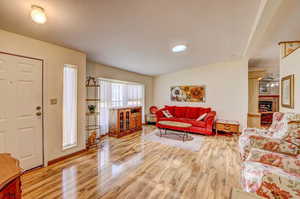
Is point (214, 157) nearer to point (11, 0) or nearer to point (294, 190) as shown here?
point (294, 190)

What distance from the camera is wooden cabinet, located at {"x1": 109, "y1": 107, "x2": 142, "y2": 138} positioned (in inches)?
175

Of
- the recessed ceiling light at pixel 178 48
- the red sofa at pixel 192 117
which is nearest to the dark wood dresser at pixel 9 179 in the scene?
the recessed ceiling light at pixel 178 48

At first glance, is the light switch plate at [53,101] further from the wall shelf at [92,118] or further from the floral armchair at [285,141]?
the floral armchair at [285,141]

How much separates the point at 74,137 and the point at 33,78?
Answer: 1.44 m

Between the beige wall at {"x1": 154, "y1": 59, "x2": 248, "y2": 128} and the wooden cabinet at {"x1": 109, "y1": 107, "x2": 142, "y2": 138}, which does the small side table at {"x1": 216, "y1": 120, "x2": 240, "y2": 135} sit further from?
the wooden cabinet at {"x1": 109, "y1": 107, "x2": 142, "y2": 138}

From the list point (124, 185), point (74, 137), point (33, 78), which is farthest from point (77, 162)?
point (33, 78)

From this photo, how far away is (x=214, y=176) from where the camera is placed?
2.27 m

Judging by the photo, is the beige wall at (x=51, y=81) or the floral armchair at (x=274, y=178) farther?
the beige wall at (x=51, y=81)

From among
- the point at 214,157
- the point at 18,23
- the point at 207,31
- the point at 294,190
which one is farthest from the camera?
the point at 214,157

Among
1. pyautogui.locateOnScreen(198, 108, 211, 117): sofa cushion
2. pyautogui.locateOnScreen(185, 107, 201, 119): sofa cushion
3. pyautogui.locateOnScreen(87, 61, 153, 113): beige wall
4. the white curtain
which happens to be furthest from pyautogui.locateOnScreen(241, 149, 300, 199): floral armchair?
pyautogui.locateOnScreen(87, 61, 153, 113): beige wall

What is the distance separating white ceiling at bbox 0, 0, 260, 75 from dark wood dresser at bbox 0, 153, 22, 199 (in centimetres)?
175

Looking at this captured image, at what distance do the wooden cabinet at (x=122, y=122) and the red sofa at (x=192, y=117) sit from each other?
90 centimetres

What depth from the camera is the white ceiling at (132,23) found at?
1.78m

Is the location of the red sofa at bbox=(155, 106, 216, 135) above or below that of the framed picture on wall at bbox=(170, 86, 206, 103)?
below
